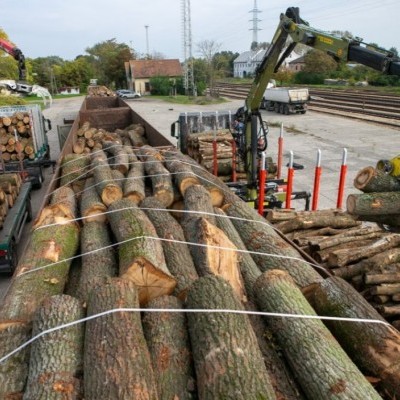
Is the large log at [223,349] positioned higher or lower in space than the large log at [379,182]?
lower

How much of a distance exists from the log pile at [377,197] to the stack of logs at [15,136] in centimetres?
1074

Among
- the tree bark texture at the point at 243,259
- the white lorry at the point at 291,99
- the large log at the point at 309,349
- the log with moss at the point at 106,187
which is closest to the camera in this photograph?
the large log at the point at 309,349

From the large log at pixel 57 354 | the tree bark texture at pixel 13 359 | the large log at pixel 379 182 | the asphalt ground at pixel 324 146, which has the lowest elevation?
the asphalt ground at pixel 324 146

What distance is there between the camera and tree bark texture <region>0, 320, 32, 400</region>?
10.1ft

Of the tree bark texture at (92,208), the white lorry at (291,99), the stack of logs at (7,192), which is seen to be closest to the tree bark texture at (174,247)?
the tree bark texture at (92,208)

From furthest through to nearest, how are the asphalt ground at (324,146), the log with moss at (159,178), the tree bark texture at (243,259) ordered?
the asphalt ground at (324,146) → the log with moss at (159,178) → the tree bark texture at (243,259)

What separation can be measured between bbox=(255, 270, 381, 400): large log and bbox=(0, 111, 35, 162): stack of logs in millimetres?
11186

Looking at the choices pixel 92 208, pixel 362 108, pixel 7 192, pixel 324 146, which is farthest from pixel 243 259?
pixel 362 108

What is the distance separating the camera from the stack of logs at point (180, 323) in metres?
2.90

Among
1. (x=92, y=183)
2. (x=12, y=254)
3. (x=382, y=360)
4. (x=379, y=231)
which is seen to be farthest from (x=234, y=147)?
(x=382, y=360)

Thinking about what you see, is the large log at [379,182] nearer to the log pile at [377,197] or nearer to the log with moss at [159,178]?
the log pile at [377,197]

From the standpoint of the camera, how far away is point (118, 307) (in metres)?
3.39

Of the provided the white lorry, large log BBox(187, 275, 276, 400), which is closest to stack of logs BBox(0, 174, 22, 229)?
large log BBox(187, 275, 276, 400)

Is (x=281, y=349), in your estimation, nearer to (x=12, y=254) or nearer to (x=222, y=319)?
(x=222, y=319)
